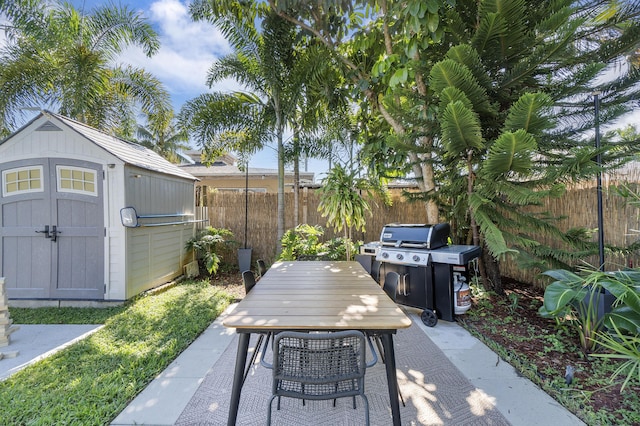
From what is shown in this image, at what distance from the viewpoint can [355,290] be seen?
2441 mm

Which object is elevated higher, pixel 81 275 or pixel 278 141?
pixel 278 141

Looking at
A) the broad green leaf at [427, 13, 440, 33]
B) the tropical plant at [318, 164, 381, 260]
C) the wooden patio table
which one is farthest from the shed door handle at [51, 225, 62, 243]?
the broad green leaf at [427, 13, 440, 33]

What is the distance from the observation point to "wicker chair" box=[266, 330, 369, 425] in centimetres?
156

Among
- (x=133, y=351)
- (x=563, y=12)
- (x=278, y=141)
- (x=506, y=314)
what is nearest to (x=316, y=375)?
(x=133, y=351)

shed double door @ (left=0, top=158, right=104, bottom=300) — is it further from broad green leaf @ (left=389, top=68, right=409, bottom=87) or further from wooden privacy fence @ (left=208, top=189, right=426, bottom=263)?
broad green leaf @ (left=389, top=68, right=409, bottom=87)

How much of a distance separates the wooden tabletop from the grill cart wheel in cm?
127

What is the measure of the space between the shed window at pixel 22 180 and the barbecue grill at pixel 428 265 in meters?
5.24

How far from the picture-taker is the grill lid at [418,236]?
3.71 m

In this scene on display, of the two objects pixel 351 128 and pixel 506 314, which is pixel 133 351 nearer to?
pixel 506 314

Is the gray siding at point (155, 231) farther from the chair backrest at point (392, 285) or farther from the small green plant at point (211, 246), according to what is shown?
the chair backrest at point (392, 285)

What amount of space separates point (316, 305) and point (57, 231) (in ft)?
15.5

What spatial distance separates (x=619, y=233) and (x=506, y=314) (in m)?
1.89

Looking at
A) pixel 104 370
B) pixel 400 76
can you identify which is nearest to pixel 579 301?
pixel 400 76

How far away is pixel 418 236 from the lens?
3811 millimetres
